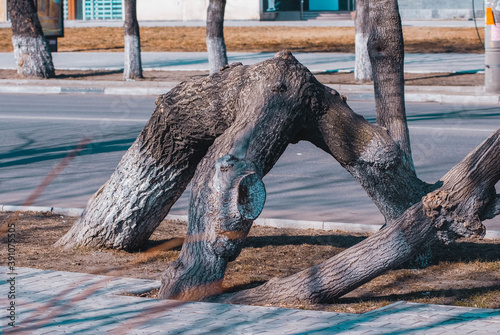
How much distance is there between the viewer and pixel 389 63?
562 centimetres

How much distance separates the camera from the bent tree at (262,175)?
428 cm

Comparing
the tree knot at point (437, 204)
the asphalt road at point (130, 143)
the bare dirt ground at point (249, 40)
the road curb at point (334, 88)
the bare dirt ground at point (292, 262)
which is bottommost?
the bare dirt ground at point (292, 262)

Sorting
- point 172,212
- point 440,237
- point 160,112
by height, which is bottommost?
point 172,212

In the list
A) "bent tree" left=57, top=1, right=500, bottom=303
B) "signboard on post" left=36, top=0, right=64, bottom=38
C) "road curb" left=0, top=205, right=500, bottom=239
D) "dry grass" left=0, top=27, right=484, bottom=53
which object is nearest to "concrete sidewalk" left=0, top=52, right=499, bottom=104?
"signboard on post" left=36, top=0, right=64, bottom=38

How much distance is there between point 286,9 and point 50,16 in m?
19.1

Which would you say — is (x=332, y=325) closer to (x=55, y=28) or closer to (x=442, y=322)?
(x=442, y=322)

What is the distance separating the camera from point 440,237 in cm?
430

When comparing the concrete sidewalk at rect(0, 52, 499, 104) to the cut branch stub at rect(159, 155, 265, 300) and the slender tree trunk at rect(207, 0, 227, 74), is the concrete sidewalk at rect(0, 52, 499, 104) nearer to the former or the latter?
the slender tree trunk at rect(207, 0, 227, 74)

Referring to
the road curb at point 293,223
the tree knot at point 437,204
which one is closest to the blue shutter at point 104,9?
the road curb at point 293,223

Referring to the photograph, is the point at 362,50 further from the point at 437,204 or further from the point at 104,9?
the point at 104,9

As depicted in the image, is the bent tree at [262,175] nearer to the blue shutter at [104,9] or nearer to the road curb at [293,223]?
the road curb at [293,223]

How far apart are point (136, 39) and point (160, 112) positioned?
13.7m

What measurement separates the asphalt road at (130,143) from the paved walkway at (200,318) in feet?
9.13

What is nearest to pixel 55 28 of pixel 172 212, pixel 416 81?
pixel 416 81
